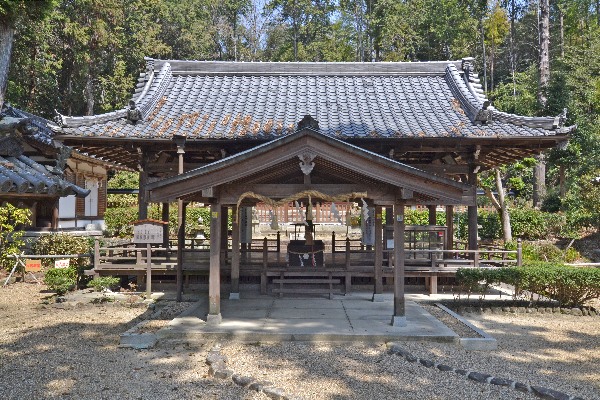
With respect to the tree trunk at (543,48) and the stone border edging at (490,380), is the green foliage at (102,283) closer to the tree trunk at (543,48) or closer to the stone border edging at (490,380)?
the stone border edging at (490,380)

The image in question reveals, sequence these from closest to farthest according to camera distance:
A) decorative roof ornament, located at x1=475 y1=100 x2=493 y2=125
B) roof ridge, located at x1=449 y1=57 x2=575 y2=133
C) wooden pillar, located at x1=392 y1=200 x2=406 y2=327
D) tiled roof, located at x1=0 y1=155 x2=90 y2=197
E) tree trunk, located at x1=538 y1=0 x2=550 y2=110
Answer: tiled roof, located at x1=0 y1=155 x2=90 y2=197, wooden pillar, located at x1=392 y1=200 x2=406 y2=327, roof ridge, located at x1=449 y1=57 x2=575 y2=133, decorative roof ornament, located at x1=475 y1=100 x2=493 y2=125, tree trunk, located at x1=538 y1=0 x2=550 y2=110

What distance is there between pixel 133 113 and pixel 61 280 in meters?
4.85

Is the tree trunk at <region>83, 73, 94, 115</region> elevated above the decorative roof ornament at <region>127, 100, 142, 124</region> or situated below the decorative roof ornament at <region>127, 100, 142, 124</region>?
above

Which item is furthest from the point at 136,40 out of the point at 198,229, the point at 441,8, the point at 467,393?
the point at 467,393

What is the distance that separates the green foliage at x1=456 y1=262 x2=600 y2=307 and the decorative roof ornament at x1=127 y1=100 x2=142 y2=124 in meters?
9.15

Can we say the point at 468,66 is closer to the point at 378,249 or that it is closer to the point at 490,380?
the point at 378,249

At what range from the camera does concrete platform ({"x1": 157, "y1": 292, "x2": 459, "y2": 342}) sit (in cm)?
818

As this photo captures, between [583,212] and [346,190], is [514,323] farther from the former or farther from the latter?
[583,212]

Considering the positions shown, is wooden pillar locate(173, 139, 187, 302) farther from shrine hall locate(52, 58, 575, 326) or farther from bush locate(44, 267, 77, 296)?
bush locate(44, 267, 77, 296)

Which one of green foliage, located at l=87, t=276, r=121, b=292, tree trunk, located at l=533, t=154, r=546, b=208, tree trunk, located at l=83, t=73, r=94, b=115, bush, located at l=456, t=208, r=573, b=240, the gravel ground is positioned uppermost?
tree trunk, located at l=83, t=73, r=94, b=115

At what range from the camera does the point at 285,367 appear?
6852mm

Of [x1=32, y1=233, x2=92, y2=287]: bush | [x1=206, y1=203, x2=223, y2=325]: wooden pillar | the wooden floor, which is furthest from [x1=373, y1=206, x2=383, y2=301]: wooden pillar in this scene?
[x1=32, y1=233, x2=92, y2=287]: bush

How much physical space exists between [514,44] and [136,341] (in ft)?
164

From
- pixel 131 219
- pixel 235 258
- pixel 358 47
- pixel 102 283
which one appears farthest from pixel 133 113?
pixel 358 47
